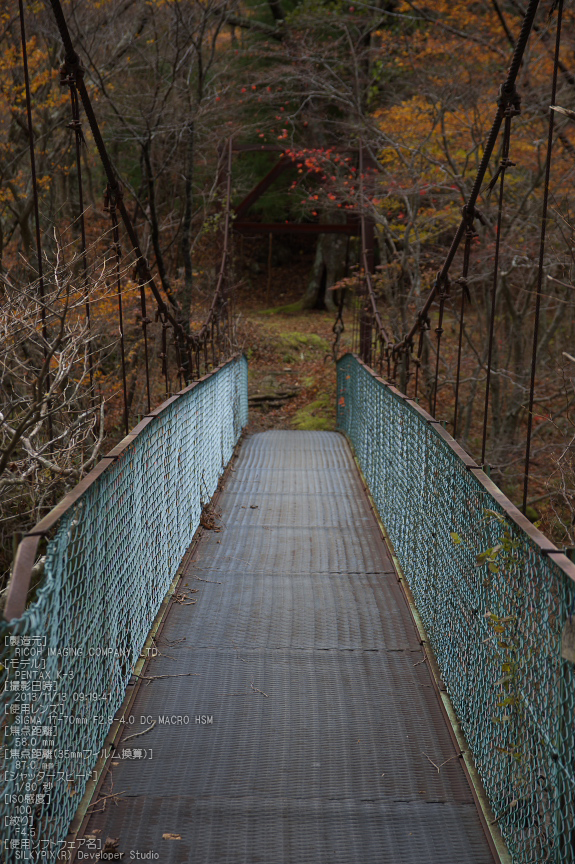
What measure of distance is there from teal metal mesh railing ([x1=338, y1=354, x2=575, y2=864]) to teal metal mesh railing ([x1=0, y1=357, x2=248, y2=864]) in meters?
1.19

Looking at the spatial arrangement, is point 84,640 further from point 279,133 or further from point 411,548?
point 279,133

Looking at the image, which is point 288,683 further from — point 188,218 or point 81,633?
point 188,218

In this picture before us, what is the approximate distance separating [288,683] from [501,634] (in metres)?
1.05

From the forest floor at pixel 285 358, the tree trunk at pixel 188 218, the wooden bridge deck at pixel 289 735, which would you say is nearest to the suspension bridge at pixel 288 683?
the wooden bridge deck at pixel 289 735

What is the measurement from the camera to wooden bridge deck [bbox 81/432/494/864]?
2094mm

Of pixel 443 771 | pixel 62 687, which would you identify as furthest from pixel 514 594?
pixel 62 687

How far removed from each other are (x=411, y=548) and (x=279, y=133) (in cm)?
1302

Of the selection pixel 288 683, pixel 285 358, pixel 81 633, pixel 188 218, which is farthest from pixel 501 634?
pixel 285 358

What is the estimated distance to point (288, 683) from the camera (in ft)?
9.56

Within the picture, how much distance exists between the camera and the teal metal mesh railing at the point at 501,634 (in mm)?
1683

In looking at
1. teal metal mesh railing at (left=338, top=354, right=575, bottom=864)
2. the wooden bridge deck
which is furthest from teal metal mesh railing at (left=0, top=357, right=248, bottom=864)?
teal metal mesh railing at (left=338, top=354, right=575, bottom=864)

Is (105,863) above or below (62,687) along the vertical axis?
below

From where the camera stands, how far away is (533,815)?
1.83 m

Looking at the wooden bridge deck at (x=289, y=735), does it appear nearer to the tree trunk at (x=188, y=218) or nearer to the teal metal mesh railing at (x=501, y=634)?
the teal metal mesh railing at (x=501, y=634)
